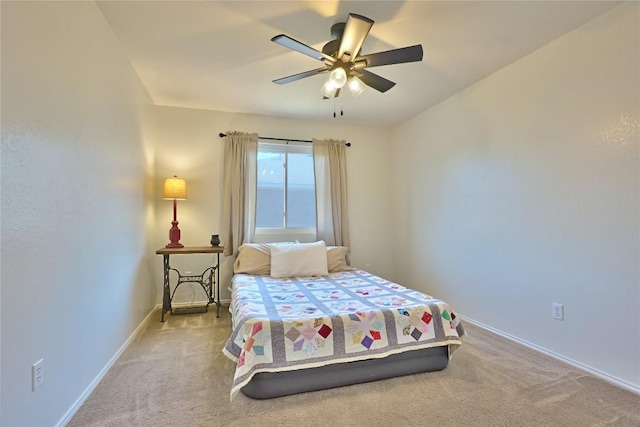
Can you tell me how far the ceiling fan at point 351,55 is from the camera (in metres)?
1.86

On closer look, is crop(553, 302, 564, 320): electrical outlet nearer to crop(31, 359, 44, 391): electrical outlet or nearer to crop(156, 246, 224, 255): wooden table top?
crop(156, 246, 224, 255): wooden table top

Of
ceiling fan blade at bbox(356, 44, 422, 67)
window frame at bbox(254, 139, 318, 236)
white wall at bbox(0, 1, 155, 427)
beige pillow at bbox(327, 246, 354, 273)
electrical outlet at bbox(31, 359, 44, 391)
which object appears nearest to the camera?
white wall at bbox(0, 1, 155, 427)

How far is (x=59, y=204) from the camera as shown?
1576 millimetres

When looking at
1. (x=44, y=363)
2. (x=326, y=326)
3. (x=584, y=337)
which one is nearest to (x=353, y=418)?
(x=326, y=326)

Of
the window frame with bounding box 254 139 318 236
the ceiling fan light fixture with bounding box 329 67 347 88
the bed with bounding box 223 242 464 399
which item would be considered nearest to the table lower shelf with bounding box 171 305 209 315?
the window frame with bounding box 254 139 318 236

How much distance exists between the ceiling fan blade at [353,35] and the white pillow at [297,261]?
2.10m

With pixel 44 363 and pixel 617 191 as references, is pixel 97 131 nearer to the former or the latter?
pixel 44 363

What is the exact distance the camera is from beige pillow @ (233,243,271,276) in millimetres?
3508

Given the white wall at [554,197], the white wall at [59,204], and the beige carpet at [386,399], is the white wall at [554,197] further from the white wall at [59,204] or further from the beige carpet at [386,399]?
the white wall at [59,204]

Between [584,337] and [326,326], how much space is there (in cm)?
191

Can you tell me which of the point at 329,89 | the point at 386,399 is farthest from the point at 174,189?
the point at 386,399

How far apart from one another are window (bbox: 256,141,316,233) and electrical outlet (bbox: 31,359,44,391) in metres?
2.81

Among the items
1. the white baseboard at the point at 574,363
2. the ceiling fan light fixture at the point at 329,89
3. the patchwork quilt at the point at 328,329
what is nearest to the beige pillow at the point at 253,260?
the patchwork quilt at the point at 328,329

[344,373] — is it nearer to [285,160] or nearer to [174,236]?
[174,236]
